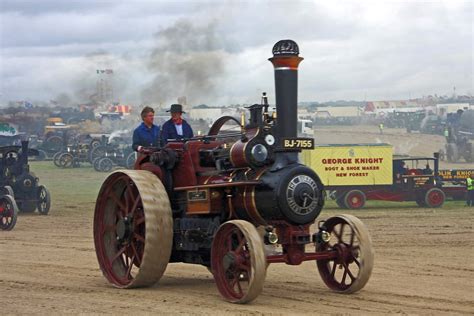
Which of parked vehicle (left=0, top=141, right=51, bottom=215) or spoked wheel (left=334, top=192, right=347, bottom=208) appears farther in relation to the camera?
spoked wheel (left=334, top=192, right=347, bottom=208)

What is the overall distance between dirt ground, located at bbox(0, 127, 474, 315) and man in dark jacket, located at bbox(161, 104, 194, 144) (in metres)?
1.59

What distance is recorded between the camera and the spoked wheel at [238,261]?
26.1 feet

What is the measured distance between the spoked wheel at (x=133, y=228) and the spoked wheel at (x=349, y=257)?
5.16 feet

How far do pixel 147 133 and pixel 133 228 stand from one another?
137cm

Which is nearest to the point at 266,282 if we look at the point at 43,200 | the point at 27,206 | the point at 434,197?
the point at 43,200

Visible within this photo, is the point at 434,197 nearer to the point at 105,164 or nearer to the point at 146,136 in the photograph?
the point at 146,136

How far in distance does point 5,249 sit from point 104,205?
4.61 metres

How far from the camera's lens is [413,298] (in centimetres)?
843

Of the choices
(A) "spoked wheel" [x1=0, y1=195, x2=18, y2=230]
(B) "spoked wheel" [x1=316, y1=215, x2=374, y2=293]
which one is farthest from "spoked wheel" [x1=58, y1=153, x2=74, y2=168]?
(B) "spoked wheel" [x1=316, y1=215, x2=374, y2=293]

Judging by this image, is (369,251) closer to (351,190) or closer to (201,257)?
(201,257)

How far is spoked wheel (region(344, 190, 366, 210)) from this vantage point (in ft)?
77.0

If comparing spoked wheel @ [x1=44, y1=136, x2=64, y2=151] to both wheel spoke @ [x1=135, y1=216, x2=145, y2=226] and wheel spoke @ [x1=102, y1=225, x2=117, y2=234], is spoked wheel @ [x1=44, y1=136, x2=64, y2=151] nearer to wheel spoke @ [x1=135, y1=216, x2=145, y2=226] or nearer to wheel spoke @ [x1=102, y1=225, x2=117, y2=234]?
wheel spoke @ [x1=102, y1=225, x2=117, y2=234]

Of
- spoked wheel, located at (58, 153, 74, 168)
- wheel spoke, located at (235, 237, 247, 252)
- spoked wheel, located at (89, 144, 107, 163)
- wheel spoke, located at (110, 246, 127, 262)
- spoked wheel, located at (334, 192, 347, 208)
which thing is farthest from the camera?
spoked wheel, located at (58, 153, 74, 168)

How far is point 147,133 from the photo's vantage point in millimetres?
10578
